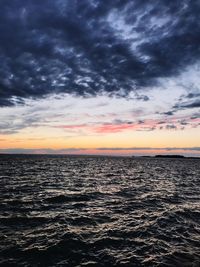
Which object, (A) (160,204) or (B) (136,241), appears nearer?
(B) (136,241)

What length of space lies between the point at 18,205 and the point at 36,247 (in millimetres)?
9669

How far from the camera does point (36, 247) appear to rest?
39.7 feet

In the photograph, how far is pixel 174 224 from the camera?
666 inches

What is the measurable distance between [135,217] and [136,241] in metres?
4.82

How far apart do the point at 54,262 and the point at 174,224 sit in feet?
30.4

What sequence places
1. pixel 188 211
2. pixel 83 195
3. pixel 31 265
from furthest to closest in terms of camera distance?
pixel 83 195 < pixel 188 211 < pixel 31 265

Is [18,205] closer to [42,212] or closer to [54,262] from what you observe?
[42,212]

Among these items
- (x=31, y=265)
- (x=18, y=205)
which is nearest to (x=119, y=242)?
(x=31, y=265)

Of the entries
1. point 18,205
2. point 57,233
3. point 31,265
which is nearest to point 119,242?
point 57,233

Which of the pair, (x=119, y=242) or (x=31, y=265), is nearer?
(x=31, y=265)

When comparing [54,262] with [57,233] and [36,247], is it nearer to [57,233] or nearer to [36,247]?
[36,247]

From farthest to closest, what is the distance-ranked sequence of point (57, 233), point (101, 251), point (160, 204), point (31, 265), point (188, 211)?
1. point (160, 204)
2. point (188, 211)
3. point (57, 233)
4. point (101, 251)
5. point (31, 265)

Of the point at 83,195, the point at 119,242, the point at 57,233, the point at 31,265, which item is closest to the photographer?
the point at 31,265

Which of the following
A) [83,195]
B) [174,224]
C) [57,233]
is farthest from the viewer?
[83,195]
